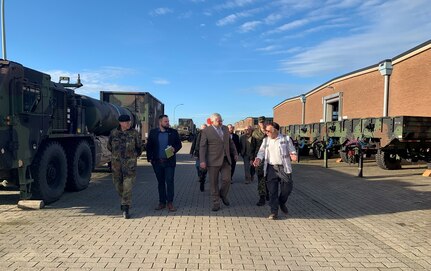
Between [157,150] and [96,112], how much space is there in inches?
162

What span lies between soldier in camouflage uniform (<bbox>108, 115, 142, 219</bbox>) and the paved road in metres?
0.41

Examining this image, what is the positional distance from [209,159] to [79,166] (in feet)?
13.4

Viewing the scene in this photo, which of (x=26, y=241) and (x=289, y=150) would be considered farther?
(x=289, y=150)

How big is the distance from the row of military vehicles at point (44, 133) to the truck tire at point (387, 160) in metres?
9.68

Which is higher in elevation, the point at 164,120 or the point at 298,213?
the point at 164,120

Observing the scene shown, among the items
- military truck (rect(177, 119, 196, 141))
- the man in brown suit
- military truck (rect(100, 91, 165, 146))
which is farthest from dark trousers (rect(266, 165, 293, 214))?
military truck (rect(177, 119, 196, 141))

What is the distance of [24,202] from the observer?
286 inches

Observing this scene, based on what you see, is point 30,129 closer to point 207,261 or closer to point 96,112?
point 96,112

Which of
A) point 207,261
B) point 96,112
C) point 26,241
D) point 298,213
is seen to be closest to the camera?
point 207,261

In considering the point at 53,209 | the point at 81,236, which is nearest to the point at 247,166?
A: the point at 53,209

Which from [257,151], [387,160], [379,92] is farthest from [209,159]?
[379,92]

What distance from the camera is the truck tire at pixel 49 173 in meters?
7.51

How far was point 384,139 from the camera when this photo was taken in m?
13.4

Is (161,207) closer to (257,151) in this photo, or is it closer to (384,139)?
(257,151)
